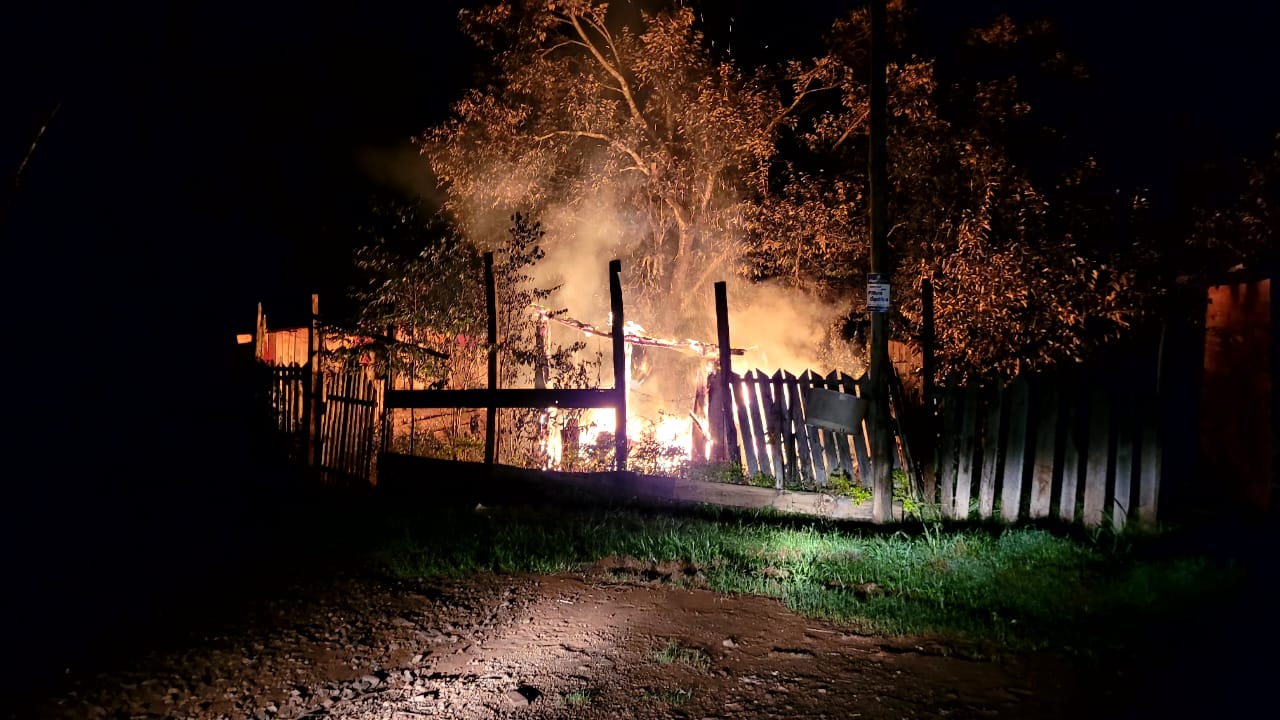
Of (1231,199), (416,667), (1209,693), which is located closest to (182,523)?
(416,667)

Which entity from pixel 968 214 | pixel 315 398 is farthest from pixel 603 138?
pixel 315 398

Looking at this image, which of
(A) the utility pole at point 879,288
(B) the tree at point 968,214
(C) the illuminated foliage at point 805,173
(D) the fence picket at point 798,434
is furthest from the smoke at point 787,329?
(A) the utility pole at point 879,288

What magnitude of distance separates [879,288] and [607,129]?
893 cm

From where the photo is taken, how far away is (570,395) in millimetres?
8992

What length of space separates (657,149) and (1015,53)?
6.39 m

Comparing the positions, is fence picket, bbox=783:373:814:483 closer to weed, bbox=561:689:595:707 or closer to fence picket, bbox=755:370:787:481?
fence picket, bbox=755:370:787:481

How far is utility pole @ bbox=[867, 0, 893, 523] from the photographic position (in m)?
7.43

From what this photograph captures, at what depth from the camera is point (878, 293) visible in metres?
7.49

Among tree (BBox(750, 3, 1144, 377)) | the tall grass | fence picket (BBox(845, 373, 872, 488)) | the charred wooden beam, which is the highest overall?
tree (BBox(750, 3, 1144, 377))

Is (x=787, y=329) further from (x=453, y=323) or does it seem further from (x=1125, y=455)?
(x=1125, y=455)

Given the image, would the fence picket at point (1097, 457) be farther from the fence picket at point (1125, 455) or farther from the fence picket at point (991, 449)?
the fence picket at point (991, 449)

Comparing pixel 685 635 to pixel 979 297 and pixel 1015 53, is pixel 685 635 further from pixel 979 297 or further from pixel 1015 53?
pixel 1015 53

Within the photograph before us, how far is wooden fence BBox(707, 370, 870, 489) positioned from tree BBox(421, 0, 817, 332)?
635cm

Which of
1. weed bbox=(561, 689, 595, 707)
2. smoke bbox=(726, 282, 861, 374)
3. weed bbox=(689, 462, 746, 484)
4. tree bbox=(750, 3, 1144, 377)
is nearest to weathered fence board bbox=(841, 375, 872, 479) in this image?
weed bbox=(689, 462, 746, 484)
